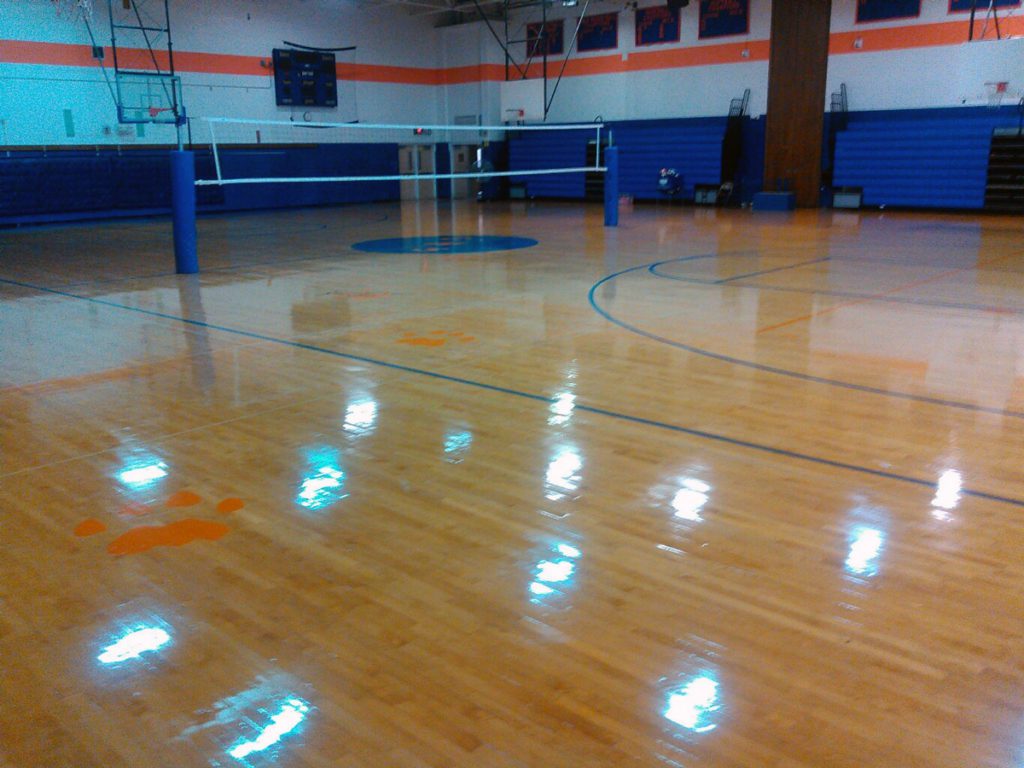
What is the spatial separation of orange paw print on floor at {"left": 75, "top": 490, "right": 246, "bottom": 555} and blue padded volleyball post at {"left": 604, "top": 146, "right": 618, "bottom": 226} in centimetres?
915

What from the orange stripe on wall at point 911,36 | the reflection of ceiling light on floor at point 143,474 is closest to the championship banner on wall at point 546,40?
the orange stripe on wall at point 911,36

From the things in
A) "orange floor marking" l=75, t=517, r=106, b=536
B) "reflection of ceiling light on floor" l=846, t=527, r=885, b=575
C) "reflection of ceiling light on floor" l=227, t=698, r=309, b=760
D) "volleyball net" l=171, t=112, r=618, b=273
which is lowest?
"reflection of ceiling light on floor" l=227, t=698, r=309, b=760

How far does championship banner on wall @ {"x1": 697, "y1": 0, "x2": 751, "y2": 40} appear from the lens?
54.2 ft

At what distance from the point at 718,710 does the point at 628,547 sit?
788 mm

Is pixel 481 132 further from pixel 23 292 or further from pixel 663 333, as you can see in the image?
pixel 663 333

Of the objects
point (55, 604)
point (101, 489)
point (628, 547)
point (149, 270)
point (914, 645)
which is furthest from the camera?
point (149, 270)

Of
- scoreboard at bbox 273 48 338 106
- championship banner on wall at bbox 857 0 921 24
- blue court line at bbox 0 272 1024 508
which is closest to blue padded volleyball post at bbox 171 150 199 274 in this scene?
blue court line at bbox 0 272 1024 508

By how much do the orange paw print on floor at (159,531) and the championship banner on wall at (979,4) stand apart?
48.5 feet

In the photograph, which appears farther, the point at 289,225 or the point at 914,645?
the point at 289,225

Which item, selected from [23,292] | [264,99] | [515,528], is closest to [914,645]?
[515,528]

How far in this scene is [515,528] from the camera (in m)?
2.72

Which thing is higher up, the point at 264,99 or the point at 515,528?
the point at 264,99

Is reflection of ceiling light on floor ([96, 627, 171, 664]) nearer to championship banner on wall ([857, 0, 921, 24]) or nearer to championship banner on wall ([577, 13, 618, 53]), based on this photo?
championship banner on wall ([857, 0, 921, 24])

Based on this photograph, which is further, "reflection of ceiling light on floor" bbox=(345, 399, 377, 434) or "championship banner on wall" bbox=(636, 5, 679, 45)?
"championship banner on wall" bbox=(636, 5, 679, 45)
